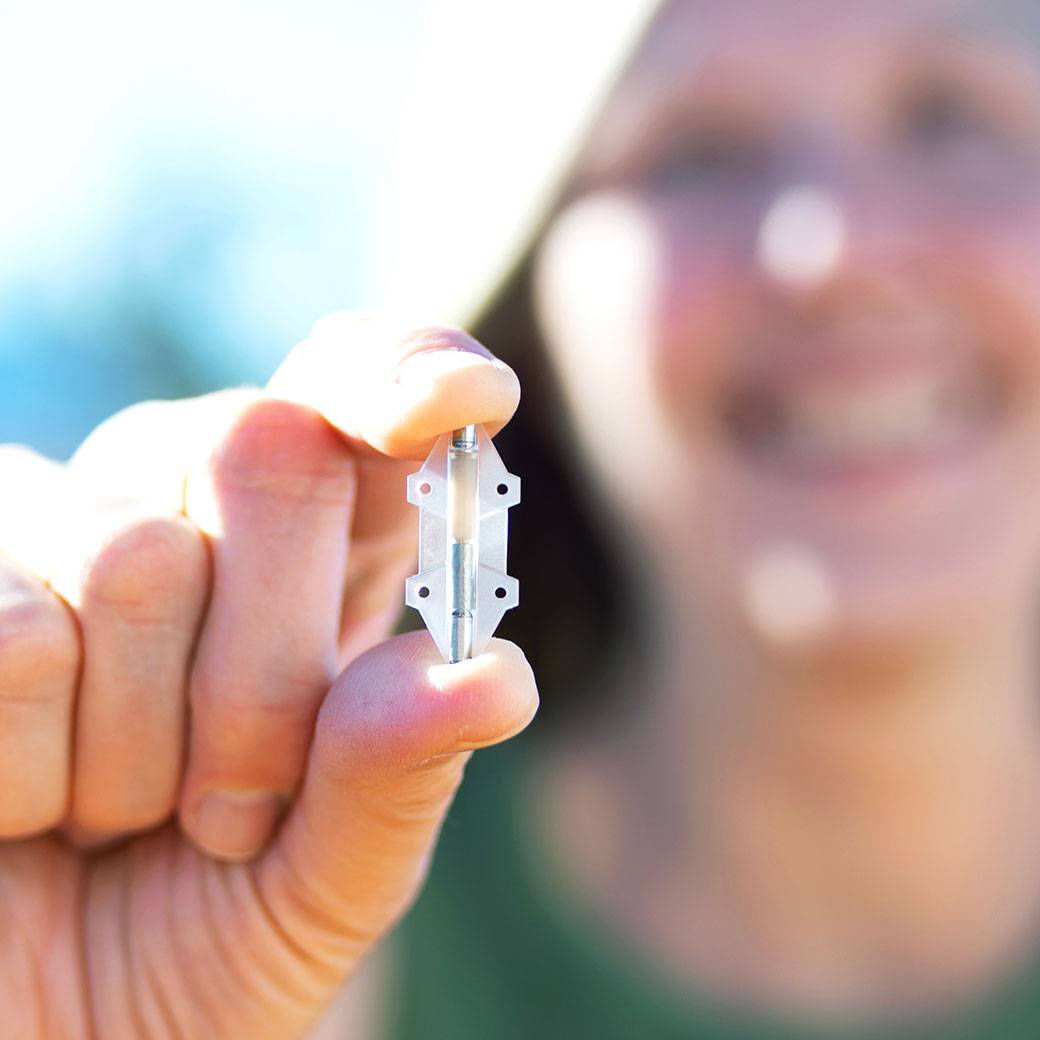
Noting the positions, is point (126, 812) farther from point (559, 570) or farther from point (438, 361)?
point (559, 570)

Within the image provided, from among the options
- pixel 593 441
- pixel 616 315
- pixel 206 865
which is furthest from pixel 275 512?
pixel 593 441

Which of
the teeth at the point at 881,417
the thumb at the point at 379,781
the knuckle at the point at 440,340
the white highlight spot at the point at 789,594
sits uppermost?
the teeth at the point at 881,417

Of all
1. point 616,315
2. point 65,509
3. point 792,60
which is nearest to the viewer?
point 65,509

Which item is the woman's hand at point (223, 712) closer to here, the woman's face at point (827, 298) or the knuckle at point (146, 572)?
the knuckle at point (146, 572)

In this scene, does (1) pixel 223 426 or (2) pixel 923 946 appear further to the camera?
(2) pixel 923 946

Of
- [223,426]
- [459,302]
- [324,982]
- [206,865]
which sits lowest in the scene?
[324,982]

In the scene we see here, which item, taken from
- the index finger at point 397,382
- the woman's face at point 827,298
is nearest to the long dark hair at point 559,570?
the woman's face at point 827,298

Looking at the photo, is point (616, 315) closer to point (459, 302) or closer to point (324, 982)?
point (459, 302)
